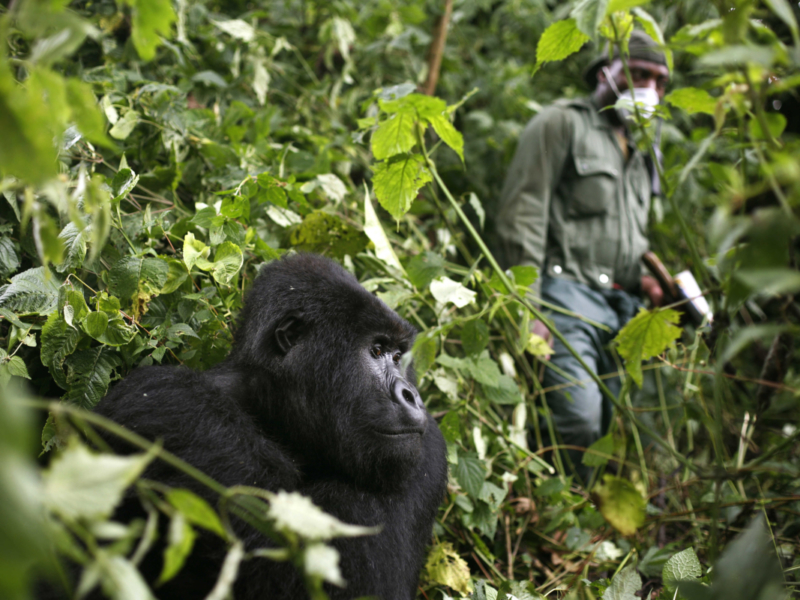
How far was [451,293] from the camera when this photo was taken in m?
2.49

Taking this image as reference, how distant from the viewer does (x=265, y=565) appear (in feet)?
5.02

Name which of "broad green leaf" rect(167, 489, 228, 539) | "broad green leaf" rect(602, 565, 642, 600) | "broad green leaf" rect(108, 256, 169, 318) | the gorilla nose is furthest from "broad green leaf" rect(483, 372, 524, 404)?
"broad green leaf" rect(167, 489, 228, 539)

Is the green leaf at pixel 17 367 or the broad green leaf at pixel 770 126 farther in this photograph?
the green leaf at pixel 17 367

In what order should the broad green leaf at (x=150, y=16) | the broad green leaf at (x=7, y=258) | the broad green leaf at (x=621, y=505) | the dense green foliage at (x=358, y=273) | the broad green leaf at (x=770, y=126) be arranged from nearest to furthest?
the dense green foliage at (x=358, y=273)
the broad green leaf at (x=150, y=16)
the broad green leaf at (x=770, y=126)
the broad green leaf at (x=621, y=505)
the broad green leaf at (x=7, y=258)

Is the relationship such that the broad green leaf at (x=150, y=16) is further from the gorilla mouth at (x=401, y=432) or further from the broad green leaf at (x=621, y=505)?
the broad green leaf at (x=621, y=505)

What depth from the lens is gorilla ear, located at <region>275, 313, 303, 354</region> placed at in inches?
76.9

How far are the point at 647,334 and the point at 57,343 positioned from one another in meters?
1.93

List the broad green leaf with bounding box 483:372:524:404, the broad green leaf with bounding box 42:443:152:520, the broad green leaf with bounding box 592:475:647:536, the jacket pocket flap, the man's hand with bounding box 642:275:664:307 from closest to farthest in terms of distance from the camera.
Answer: the broad green leaf with bounding box 42:443:152:520 < the broad green leaf with bounding box 592:475:647:536 < the broad green leaf with bounding box 483:372:524:404 < the jacket pocket flap < the man's hand with bounding box 642:275:664:307

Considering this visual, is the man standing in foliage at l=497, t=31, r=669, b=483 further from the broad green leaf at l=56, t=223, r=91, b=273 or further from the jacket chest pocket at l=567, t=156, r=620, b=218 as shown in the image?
the broad green leaf at l=56, t=223, r=91, b=273

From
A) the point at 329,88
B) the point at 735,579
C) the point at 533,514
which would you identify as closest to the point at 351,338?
the point at 735,579

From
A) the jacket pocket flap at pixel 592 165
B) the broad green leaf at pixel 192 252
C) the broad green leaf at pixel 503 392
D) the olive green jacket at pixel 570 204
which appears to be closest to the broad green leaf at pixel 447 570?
the broad green leaf at pixel 503 392

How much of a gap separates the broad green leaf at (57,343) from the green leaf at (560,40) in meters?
1.80

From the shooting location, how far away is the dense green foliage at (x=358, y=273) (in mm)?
901

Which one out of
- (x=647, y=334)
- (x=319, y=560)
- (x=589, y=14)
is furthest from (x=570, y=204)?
(x=319, y=560)
